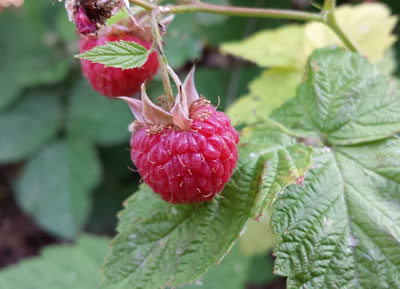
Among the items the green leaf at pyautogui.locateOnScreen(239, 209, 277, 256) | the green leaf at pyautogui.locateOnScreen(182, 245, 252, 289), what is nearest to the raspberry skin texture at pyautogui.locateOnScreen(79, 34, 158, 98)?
the green leaf at pyautogui.locateOnScreen(182, 245, 252, 289)

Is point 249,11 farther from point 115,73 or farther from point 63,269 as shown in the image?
point 63,269

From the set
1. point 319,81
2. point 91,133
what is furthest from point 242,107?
point 91,133

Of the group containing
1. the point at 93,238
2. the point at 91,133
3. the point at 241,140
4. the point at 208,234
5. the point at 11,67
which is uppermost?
the point at 11,67

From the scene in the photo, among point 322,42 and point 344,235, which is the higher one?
point 322,42

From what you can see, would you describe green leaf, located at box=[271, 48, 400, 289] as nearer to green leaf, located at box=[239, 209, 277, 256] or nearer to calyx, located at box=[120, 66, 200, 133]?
calyx, located at box=[120, 66, 200, 133]

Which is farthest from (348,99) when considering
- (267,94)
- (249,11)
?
(267,94)

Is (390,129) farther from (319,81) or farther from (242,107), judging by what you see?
(242,107)
